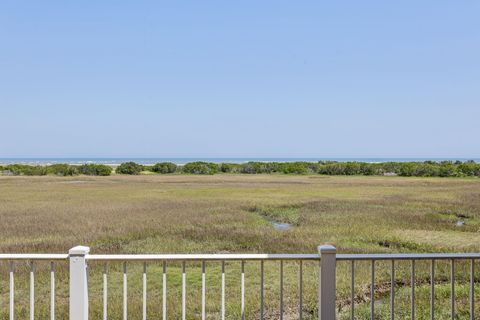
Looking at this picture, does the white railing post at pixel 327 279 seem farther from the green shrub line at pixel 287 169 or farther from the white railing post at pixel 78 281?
the green shrub line at pixel 287 169

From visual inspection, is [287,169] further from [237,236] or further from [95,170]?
[237,236]

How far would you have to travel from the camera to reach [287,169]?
73.9 metres

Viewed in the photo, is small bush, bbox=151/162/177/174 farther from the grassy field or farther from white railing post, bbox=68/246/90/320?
white railing post, bbox=68/246/90/320

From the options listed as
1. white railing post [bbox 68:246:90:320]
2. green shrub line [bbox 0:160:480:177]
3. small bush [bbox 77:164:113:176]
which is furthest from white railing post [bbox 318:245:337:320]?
small bush [bbox 77:164:113:176]

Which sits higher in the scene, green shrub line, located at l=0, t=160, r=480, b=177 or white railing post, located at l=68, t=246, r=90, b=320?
white railing post, located at l=68, t=246, r=90, b=320

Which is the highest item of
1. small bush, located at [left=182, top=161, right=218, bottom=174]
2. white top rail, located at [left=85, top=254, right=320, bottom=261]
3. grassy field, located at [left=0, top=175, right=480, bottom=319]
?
white top rail, located at [left=85, top=254, right=320, bottom=261]

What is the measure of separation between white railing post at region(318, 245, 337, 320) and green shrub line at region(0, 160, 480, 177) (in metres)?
63.0

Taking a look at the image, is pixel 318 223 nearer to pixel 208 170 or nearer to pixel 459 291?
pixel 459 291

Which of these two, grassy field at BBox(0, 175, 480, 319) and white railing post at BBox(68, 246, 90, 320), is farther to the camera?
grassy field at BBox(0, 175, 480, 319)

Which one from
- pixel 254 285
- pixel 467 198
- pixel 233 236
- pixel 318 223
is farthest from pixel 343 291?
pixel 467 198

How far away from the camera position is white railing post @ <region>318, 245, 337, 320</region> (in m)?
3.50

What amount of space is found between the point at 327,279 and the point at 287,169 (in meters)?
70.7

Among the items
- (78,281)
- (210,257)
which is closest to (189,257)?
(210,257)

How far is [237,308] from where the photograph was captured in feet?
23.2
